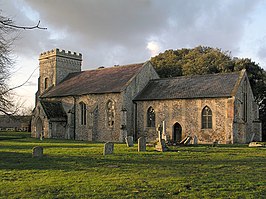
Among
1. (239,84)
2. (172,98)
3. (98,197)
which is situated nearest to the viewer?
(98,197)

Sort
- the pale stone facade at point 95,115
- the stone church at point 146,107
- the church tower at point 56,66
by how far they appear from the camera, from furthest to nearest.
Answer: the church tower at point 56,66 < the pale stone facade at point 95,115 < the stone church at point 146,107

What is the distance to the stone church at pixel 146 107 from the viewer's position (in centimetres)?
3083

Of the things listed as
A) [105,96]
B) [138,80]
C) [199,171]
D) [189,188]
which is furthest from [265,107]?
[189,188]

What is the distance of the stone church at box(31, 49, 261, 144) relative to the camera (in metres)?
30.8

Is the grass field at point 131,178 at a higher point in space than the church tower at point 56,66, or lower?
lower

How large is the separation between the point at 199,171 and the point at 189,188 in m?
3.22

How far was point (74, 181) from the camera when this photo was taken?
10.8 meters

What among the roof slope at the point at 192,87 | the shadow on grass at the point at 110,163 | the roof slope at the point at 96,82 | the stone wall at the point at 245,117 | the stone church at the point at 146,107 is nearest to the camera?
the shadow on grass at the point at 110,163

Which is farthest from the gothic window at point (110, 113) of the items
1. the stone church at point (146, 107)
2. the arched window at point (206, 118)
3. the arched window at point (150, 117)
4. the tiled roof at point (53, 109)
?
the arched window at point (206, 118)

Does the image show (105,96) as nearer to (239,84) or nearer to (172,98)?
(172,98)

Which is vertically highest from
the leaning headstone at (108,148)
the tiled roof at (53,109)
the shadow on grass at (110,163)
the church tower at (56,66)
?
the church tower at (56,66)

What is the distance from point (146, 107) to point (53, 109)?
38.8 ft

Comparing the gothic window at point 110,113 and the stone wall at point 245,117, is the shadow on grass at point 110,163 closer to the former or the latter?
the stone wall at point 245,117

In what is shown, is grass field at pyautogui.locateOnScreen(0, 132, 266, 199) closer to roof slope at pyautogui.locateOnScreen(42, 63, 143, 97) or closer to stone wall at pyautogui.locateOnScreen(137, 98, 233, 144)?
stone wall at pyautogui.locateOnScreen(137, 98, 233, 144)
